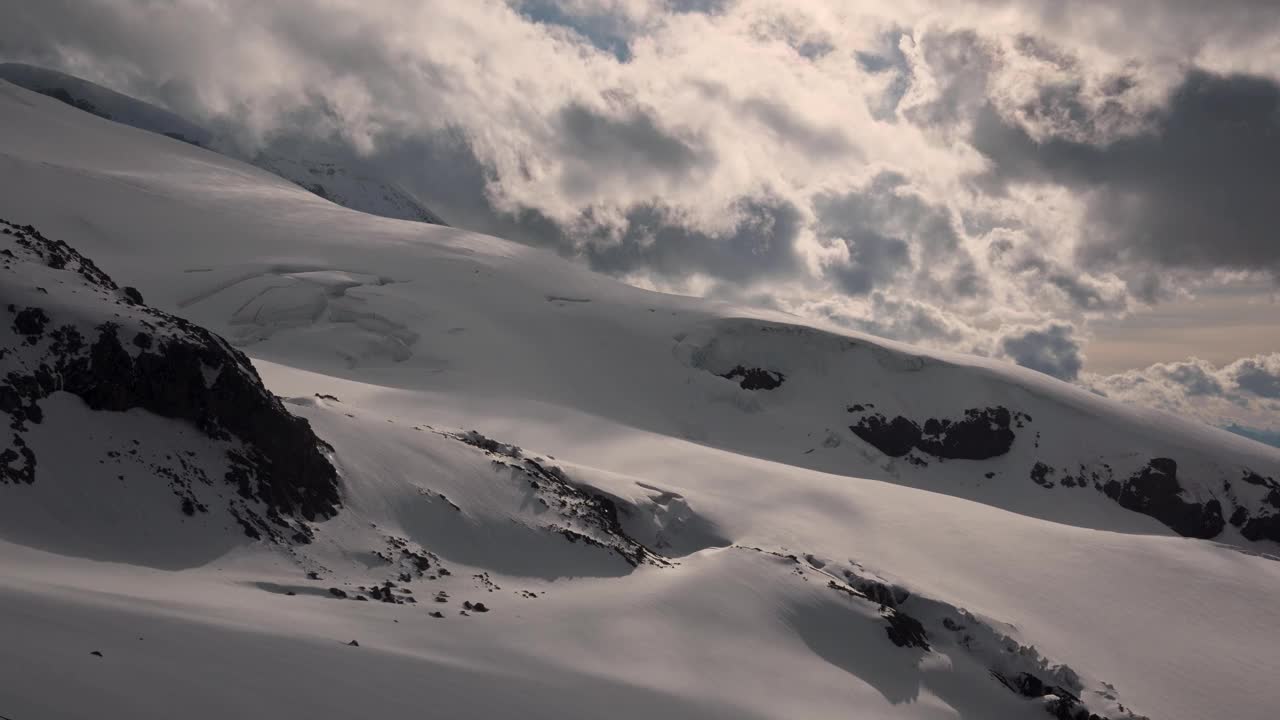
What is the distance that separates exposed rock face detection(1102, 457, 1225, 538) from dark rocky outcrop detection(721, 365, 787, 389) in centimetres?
3339

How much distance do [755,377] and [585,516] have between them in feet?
211

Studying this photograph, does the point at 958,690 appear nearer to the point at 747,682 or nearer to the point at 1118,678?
the point at 747,682

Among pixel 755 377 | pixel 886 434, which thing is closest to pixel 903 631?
pixel 886 434

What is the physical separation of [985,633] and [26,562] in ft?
123

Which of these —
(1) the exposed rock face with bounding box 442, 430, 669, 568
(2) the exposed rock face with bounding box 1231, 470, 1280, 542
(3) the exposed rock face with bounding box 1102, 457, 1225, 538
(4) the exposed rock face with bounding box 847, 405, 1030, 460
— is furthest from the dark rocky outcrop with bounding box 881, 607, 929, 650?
(2) the exposed rock face with bounding box 1231, 470, 1280, 542

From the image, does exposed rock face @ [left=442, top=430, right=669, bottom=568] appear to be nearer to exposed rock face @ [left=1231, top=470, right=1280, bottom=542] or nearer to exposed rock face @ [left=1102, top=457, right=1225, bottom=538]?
exposed rock face @ [left=1102, top=457, right=1225, bottom=538]

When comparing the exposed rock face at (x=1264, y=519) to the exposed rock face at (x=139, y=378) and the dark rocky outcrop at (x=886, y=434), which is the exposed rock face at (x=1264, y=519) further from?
the exposed rock face at (x=139, y=378)

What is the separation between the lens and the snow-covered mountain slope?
2145 cm

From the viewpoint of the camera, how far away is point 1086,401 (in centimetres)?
10550

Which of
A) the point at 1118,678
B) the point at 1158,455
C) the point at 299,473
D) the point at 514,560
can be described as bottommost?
the point at 1118,678

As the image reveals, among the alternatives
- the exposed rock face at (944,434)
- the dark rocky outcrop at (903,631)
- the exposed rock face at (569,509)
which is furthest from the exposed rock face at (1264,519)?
the exposed rock face at (569,509)

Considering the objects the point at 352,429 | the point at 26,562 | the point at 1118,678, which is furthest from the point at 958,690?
the point at 26,562

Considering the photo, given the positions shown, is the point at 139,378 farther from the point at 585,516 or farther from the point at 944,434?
the point at 944,434

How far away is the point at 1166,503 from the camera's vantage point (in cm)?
9262
